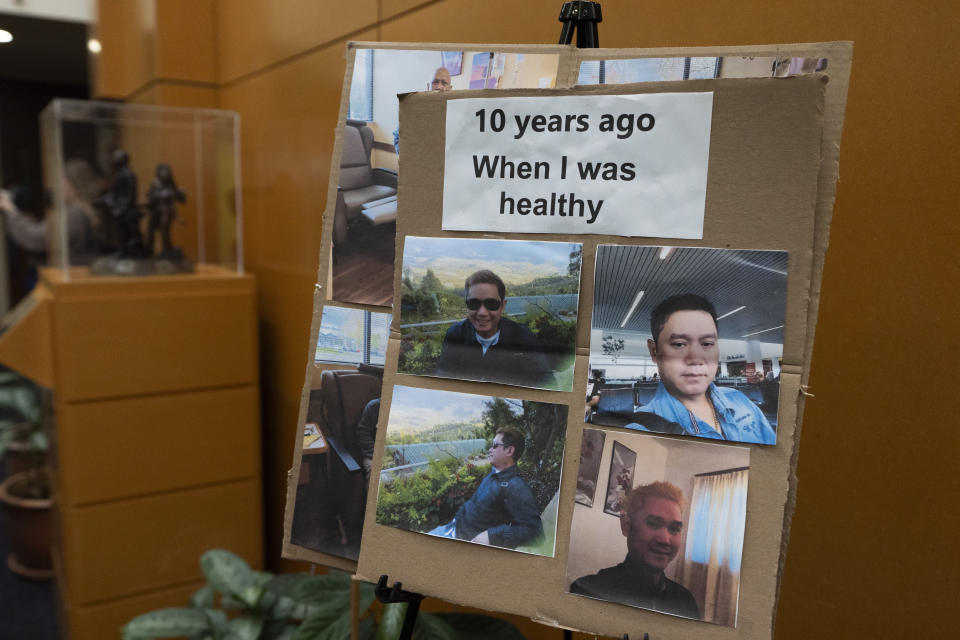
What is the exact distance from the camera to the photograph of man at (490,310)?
726 millimetres

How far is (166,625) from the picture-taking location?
69.1 inches

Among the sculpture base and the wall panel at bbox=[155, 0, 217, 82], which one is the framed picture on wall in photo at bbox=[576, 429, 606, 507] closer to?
the sculpture base

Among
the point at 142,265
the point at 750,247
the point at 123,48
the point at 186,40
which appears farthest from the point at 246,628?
the point at 123,48

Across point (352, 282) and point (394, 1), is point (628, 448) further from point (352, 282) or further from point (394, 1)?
point (394, 1)

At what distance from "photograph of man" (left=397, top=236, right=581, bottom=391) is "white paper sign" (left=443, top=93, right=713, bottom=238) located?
0.03 meters

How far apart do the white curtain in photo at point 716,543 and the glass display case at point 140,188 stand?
2149 mm

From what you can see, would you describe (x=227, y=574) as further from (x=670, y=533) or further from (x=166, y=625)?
(x=670, y=533)

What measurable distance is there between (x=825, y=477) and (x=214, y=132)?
95.8 inches

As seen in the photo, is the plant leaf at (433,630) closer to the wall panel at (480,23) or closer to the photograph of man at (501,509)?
the photograph of man at (501,509)

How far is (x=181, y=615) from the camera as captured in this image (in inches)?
70.8

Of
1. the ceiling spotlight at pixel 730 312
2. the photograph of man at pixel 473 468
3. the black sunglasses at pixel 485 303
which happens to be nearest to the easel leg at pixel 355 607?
the photograph of man at pixel 473 468

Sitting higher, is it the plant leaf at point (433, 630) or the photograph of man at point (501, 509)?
the photograph of man at point (501, 509)

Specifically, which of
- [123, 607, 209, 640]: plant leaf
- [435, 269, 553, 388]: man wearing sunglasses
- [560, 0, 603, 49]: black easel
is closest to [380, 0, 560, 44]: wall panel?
[560, 0, 603, 49]: black easel

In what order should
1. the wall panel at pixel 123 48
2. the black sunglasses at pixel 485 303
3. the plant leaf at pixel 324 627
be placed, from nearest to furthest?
the black sunglasses at pixel 485 303, the plant leaf at pixel 324 627, the wall panel at pixel 123 48
